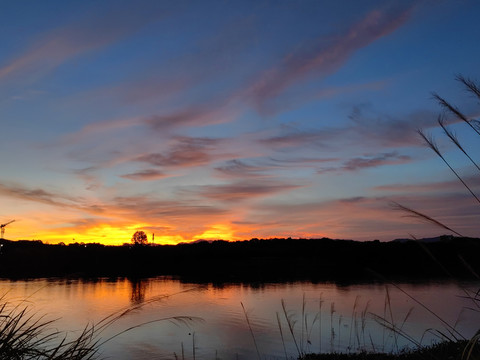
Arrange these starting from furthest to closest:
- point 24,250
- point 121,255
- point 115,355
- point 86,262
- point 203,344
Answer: point 121,255
point 86,262
point 24,250
point 203,344
point 115,355

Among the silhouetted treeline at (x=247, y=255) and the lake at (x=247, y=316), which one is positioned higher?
the silhouetted treeline at (x=247, y=255)

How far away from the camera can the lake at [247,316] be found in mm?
22656

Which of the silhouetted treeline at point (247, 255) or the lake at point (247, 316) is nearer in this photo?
the lake at point (247, 316)

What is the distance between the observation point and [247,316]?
49.0 ft

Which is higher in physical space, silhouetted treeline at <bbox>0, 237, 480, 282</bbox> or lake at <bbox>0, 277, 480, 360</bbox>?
silhouetted treeline at <bbox>0, 237, 480, 282</bbox>

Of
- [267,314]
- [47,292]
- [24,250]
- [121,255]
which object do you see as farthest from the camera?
[121,255]

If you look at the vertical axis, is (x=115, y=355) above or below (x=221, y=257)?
below

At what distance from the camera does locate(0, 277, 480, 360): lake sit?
22.7m

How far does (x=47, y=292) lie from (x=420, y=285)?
139 ft

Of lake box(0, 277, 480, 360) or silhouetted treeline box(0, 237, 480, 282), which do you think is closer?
lake box(0, 277, 480, 360)

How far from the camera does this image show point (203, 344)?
2511 centimetres

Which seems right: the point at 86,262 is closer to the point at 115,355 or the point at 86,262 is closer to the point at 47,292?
the point at 47,292

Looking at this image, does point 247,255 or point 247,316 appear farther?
point 247,255

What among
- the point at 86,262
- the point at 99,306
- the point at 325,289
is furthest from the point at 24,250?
the point at 325,289
